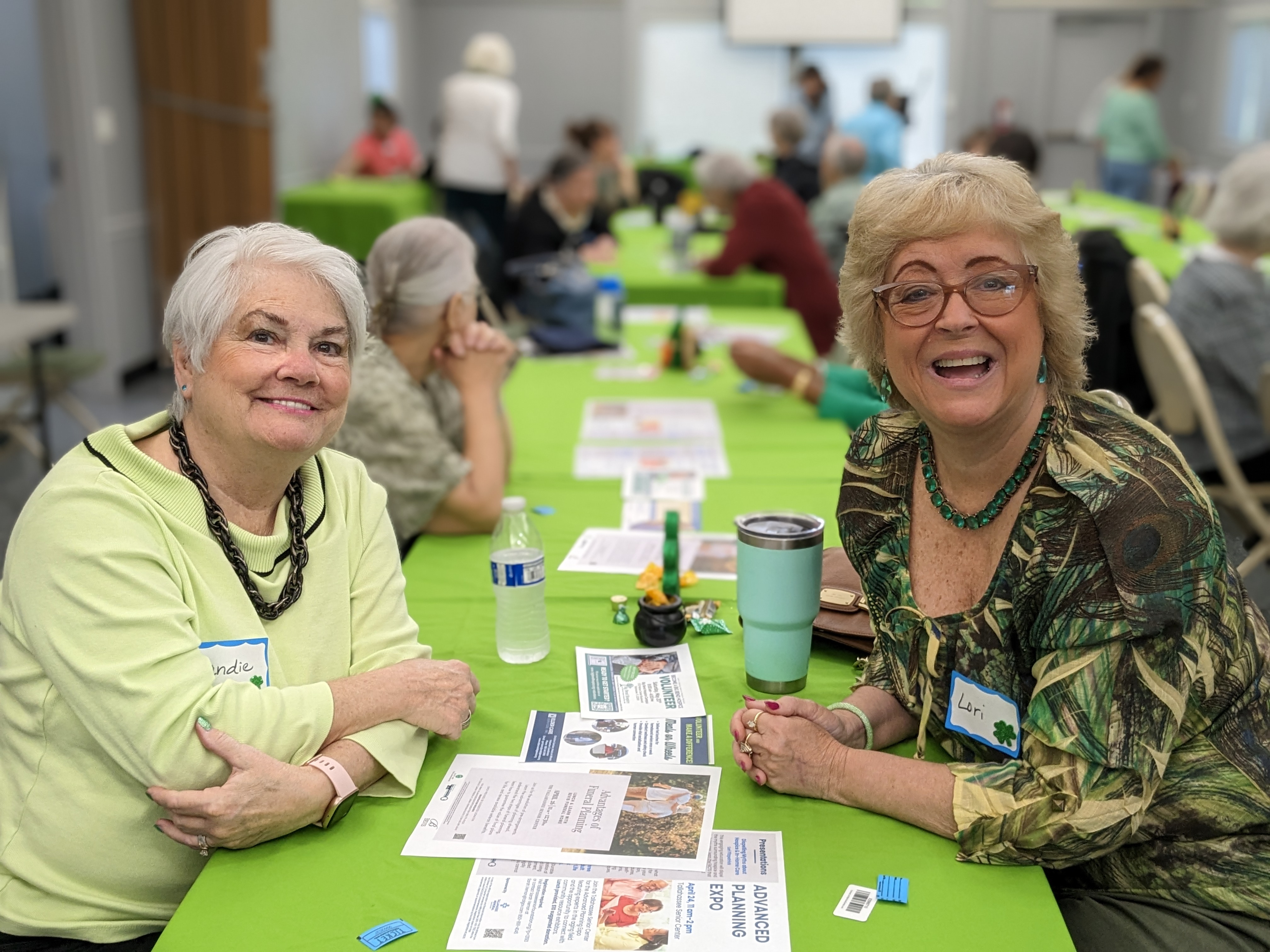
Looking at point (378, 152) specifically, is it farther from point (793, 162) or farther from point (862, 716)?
point (862, 716)

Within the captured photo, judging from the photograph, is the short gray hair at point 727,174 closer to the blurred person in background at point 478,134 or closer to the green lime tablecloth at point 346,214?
the blurred person in background at point 478,134

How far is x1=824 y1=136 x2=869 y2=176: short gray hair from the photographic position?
22.2 ft

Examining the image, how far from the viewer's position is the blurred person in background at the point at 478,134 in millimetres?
7859

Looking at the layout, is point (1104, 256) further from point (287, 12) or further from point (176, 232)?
point (287, 12)

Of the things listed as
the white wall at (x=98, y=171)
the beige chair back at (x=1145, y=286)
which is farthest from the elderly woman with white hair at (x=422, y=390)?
the white wall at (x=98, y=171)

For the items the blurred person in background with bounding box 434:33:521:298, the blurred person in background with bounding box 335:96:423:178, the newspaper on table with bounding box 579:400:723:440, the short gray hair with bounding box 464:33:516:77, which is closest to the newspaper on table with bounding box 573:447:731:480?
the newspaper on table with bounding box 579:400:723:440

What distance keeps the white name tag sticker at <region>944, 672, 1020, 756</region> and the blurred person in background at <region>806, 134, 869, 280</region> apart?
17.1 feet

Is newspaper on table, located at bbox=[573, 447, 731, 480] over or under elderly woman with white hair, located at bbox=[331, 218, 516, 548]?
under

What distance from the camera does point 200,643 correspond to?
4.50 ft

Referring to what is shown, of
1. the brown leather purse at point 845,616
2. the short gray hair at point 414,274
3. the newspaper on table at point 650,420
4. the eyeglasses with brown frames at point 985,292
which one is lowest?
the newspaper on table at point 650,420

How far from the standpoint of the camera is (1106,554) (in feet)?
4.13

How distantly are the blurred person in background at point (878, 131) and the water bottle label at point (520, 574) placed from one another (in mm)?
7705

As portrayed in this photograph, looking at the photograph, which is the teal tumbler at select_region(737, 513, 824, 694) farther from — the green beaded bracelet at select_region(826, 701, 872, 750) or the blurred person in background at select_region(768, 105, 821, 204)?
the blurred person in background at select_region(768, 105, 821, 204)

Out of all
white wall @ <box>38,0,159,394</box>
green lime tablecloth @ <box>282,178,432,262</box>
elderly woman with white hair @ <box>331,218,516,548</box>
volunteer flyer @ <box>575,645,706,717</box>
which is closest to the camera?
volunteer flyer @ <box>575,645,706,717</box>
